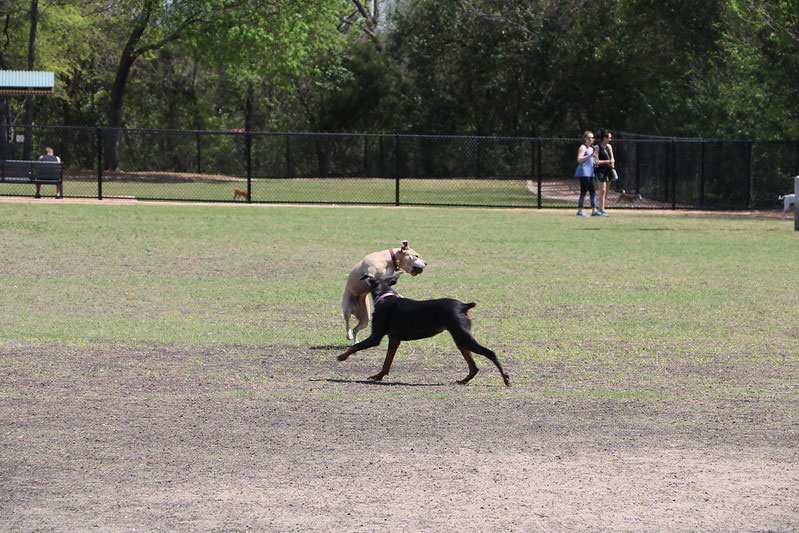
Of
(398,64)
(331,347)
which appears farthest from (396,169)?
(398,64)

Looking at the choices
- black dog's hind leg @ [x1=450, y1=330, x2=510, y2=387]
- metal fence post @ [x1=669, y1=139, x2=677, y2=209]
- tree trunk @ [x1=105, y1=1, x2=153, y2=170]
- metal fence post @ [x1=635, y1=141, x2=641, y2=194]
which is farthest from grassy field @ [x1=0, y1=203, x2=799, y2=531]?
tree trunk @ [x1=105, y1=1, x2=153, y2=170]

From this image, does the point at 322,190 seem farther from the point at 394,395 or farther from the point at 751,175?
the point at 394,395

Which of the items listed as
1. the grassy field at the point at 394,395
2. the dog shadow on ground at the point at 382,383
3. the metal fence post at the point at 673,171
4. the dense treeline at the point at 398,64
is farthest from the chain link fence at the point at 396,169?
the dog shadow on ground at the point at 382,383

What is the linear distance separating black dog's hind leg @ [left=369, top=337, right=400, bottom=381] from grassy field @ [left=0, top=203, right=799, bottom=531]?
0.18 metres

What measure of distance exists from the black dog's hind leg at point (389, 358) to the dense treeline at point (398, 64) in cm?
2714

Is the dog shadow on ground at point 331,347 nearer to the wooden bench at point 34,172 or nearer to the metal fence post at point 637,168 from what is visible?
the wooden bench at point 34,172

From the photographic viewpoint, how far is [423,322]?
28.9 ft

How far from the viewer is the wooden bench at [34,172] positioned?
2995cm

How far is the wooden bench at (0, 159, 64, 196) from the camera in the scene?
1179 inches

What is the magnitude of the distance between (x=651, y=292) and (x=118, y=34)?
45.3 metres

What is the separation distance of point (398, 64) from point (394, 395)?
47287 mm

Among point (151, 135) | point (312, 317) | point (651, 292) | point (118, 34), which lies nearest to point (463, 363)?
point (312, 317)

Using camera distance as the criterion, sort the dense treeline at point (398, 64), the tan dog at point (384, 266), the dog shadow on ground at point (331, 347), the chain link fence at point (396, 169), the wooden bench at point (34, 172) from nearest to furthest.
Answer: the tan dog at point (384, 266) → the dog shadow on ground at point (331, 347) → the wooden bench at point (34, 172) → the chain link fence at point (396, 169) → the dense treeline at point (398, 64)

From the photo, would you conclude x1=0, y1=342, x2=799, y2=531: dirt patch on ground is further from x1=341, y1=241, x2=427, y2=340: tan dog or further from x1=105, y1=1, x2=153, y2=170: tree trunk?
x1=105, y1=1, x2=153, y2=170: tree trunk
